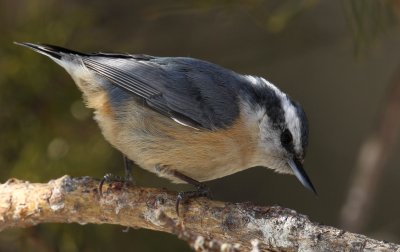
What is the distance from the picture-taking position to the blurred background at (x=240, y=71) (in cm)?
301

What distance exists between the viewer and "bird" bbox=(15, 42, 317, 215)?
2562 mm

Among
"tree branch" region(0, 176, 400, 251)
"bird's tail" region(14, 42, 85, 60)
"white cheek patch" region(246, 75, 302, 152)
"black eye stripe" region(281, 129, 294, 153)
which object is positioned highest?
"bird's tail" region(14, 42, 85, 60)

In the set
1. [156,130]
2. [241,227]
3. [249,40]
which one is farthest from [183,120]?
[249,40]

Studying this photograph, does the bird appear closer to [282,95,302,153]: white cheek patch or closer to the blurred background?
[282,95,302,153]: white cheek patch

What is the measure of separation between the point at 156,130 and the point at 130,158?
0.54ft

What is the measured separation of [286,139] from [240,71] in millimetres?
1230

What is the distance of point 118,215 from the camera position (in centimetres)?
236

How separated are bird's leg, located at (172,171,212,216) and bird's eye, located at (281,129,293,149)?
34 centimetres

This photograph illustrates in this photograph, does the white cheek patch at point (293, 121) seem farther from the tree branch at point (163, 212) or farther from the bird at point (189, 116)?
the tree branch at point (163, 212)

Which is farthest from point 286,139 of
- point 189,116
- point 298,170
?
point 189,116

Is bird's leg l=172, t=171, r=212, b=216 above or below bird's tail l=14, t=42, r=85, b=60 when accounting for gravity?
below

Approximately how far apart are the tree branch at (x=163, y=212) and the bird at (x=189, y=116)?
21cm

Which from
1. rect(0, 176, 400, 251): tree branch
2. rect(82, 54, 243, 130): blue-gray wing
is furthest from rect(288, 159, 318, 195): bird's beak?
rect(0, 176, 400, 251): tree branch

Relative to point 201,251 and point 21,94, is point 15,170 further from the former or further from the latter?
point 201,251
